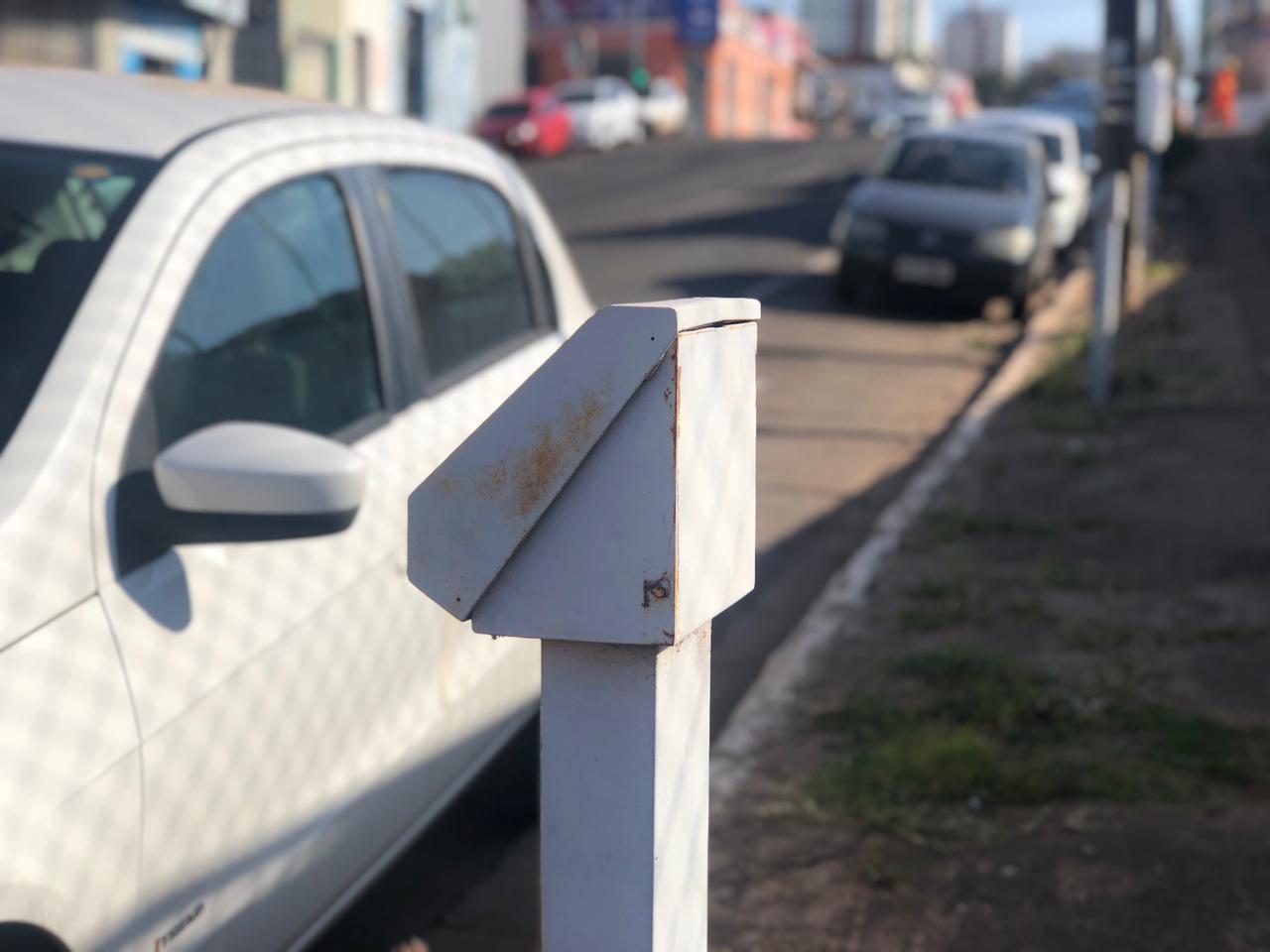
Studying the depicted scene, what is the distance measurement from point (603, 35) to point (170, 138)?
56.4 metres

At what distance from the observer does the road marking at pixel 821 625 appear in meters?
4.35

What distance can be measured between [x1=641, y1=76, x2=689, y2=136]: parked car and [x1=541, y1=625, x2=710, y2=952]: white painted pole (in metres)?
42.1

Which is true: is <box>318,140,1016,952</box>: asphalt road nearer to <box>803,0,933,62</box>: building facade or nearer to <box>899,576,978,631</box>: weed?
<box>899,576,978,631</box>: weed

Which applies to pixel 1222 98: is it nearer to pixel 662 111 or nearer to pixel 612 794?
pixel 662 111

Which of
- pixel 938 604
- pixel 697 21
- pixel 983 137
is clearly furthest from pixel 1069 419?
pixel 697 21

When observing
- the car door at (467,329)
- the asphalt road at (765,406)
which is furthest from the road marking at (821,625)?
the car door at (467,329)

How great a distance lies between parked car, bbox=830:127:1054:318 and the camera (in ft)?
47.0

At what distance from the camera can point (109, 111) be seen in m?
2.83

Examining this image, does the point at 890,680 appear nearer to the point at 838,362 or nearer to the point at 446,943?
the point at 446,943

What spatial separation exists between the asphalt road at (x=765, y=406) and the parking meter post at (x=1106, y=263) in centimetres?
107

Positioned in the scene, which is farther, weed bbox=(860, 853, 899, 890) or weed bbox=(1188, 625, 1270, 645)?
weed bbox=(1188, 625, 1270, 645)

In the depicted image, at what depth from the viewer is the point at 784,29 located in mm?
70938

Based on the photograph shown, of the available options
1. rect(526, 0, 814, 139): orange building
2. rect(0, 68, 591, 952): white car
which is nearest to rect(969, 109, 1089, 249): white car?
rect(0, 68, 591, 952): white car

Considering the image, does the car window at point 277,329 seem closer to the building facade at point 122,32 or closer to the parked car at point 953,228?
the parked car at point 953,228
